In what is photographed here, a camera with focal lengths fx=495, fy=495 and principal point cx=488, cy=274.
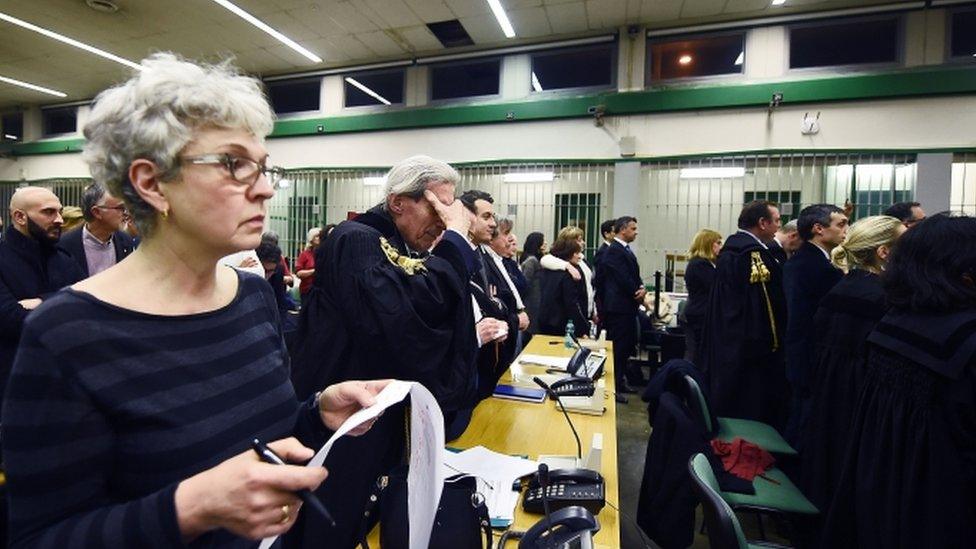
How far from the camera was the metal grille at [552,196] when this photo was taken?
6.48m

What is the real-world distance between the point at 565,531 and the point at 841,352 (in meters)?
2.05

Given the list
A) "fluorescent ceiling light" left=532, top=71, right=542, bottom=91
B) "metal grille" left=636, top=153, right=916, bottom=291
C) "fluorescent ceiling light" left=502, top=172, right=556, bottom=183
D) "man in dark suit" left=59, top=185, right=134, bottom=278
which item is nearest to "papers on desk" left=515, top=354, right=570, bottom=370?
"man in dark suit" left=59, top=185, right=134, bottom=278

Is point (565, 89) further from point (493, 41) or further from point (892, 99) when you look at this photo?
point (892, 99)

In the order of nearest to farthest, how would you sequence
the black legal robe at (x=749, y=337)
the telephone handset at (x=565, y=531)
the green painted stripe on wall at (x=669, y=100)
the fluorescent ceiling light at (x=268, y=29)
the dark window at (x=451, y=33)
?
the telephone handset at (x=565, y=531) → the black legal robe at (x=749, y=337) → the green painted stripe on wall at (x=669, y=100) → the fluorescent ceiling light at (x=268, y=29) → the dark window at (x=451, y=33)

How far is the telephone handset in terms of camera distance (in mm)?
883

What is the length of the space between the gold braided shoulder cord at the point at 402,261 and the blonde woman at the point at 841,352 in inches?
76.6

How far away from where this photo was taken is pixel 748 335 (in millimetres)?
3443

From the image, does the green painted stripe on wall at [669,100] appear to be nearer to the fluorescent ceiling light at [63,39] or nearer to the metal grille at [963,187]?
the metal grille at [963,187]

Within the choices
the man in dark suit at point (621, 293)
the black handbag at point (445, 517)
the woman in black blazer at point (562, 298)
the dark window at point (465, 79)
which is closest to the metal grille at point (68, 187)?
the dark window at point (465, 79)

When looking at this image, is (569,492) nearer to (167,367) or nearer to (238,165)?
(167,367)

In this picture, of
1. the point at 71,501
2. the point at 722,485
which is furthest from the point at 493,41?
the point at 71,501

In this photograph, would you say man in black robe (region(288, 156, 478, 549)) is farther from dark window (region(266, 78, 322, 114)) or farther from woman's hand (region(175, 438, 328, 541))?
dark window (region(266, 78, 322, 114))

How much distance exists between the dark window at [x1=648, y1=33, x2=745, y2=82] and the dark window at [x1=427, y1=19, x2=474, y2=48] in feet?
7.61

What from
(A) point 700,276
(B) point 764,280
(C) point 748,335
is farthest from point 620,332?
(B) point 764,280
